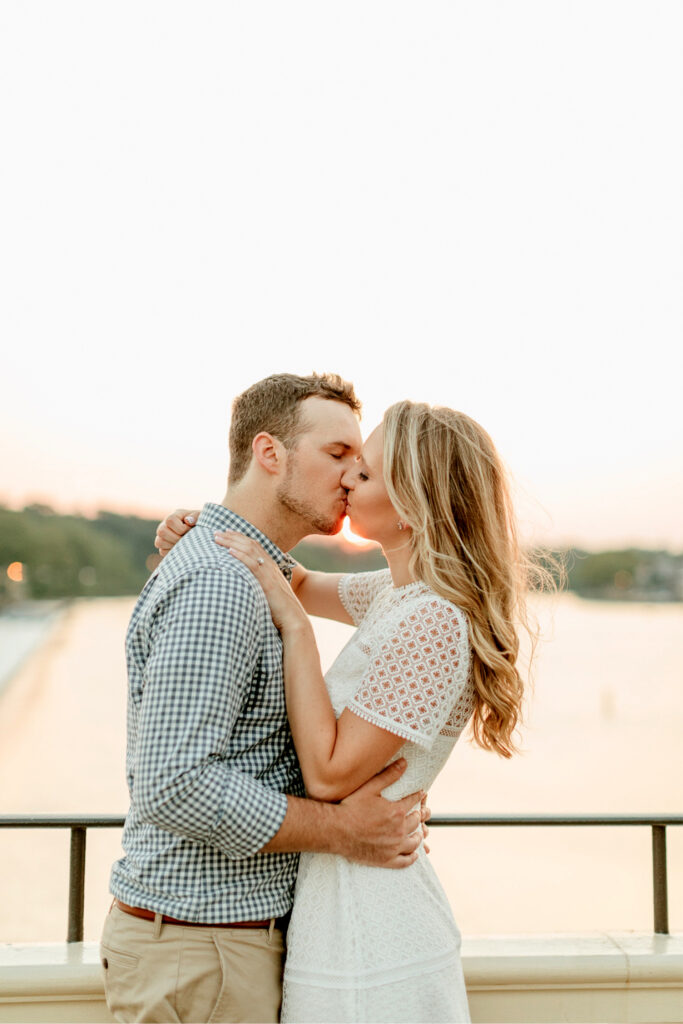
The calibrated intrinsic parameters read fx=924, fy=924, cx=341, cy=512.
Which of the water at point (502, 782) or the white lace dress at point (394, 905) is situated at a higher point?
the white lace dress at point (394, 905)

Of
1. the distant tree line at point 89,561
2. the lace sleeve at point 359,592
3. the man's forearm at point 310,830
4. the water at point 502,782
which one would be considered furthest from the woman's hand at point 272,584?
the distant tree line at point 89,561

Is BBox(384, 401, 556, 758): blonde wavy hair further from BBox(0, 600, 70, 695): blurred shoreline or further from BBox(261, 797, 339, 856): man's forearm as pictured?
BBox(0, 600, 70, 695): blurred shoreline

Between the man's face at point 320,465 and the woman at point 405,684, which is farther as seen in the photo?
the man's face at point 320,465

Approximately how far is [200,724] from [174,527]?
0.72 m

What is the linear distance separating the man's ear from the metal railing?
990 mm

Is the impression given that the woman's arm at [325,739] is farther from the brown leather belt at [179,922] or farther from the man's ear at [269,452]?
the man's ear at [269,452]

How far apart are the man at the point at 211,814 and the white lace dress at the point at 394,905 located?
0.05m

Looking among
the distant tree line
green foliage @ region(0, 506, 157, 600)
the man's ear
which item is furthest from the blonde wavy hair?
the distant tree line

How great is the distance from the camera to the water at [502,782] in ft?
182

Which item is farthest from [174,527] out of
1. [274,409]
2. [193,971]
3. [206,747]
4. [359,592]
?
[193,971]

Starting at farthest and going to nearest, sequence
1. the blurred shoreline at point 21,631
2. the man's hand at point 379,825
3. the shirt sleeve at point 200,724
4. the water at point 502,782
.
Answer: the blurred shoreline at point 21,631, the water at point 502,782, the man's hand at point 379,825, the shirt sleeve at point 200,724

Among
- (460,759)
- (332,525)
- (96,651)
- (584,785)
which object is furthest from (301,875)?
(96,651)

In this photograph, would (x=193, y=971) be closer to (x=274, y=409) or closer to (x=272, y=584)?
(x=272, y=584)

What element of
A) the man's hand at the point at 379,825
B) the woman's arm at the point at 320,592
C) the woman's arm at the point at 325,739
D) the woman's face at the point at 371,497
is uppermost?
the woman's face at the point at 371,497
